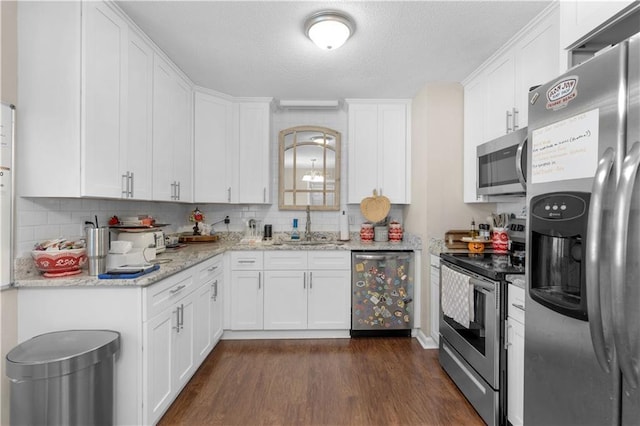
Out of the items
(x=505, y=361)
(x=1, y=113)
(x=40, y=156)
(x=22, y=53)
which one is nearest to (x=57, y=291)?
(x=40, y=156)

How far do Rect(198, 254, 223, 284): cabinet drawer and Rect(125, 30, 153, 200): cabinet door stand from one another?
689mm

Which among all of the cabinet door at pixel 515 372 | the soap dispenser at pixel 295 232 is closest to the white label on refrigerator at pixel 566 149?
the cabinet door at pixel 515 372

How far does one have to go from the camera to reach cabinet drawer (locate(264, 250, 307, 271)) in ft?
10.3

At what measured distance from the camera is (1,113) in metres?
1.56

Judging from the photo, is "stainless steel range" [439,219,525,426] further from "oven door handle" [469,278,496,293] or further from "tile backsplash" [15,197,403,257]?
"tile backsplash" [15,197,403,257]

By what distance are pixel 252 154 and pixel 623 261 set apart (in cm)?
321

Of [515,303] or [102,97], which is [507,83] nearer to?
[515,303]

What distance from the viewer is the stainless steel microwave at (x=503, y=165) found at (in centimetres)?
189

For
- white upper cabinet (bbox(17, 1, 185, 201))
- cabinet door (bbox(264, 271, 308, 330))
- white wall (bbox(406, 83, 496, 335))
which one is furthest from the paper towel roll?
white upper cabinet (bbox(17, 1, 185, 201))

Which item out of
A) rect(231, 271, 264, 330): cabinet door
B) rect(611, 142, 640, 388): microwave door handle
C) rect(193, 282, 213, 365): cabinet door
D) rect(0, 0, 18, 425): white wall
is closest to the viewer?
rect(611, 142, 640, 388): microwave door handle

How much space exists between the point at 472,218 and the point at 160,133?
2943 millimetres

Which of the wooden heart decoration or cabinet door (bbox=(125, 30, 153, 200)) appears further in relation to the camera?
the wooden heart decoration

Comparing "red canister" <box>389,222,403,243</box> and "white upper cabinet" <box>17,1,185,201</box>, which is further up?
"white upper cabinet" <box>17,1,185,201</box>

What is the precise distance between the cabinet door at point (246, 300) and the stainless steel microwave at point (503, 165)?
223cm
